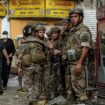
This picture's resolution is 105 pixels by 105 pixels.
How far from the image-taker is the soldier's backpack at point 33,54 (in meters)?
9.98

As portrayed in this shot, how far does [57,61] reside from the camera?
10664 mm

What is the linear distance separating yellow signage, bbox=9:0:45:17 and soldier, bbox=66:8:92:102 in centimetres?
1008

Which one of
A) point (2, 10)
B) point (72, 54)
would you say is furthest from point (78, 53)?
point (2, 10)

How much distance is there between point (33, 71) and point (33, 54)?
351 mm

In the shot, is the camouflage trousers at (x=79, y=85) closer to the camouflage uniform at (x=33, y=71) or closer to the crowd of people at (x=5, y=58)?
the camouflage uniform at (x=33, y=71)

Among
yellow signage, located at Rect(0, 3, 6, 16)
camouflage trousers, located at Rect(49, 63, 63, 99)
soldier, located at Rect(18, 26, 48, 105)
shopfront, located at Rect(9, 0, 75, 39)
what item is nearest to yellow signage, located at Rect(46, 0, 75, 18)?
shopfront, located at Rect(9, 0, 75, 39)

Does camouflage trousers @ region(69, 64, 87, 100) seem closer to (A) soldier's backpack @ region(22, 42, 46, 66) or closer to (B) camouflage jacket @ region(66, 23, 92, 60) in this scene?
(B) camouflage jacket @ region(66, 23, 92, 60)

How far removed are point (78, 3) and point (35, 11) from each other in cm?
173

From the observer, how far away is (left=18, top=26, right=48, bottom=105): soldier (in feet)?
32.9

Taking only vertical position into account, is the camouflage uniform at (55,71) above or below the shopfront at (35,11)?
below

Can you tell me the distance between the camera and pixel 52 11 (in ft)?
64.6

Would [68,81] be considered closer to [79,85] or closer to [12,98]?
[79,85]

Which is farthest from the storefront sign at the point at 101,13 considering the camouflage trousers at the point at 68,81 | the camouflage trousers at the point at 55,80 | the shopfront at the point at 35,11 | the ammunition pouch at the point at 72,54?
the shopfront at the point at 35,11

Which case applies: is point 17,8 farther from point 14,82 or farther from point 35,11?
A: point 14,82
